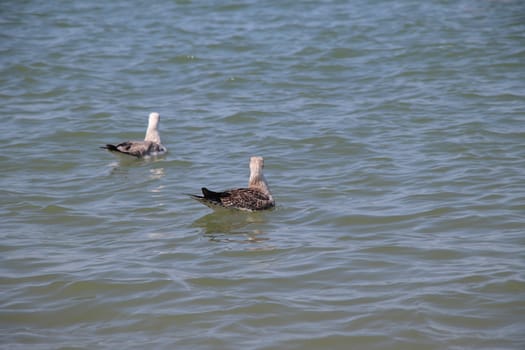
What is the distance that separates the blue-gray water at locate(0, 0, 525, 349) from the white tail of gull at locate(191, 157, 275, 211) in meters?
0.16

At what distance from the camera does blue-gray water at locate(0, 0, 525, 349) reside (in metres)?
6.58

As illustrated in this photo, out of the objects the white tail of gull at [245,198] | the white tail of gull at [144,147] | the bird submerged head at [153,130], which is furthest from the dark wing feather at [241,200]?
the bird submerged head at [153,130]

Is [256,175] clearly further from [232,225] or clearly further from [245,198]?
[232,225]

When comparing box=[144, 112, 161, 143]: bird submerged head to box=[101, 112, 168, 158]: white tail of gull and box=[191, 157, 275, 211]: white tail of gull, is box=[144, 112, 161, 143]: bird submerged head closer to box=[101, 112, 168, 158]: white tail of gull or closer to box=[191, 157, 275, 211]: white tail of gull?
box=[101, 112, 168, 158]: white tail of gull

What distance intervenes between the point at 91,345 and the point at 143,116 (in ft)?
29.2

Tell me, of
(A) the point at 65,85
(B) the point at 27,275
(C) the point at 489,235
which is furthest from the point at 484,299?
(A) the point at 65,85

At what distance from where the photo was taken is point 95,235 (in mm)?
8922

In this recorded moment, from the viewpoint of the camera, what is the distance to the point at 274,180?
36.4ft

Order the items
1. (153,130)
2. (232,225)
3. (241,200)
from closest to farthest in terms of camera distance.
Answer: (232,225)
(241,200)
(153,130)

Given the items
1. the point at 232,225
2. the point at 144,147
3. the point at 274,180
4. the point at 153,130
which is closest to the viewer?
the point at 232,225

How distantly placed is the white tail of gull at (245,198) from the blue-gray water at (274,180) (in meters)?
0.16

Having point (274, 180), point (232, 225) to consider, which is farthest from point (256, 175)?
point (232, 225)

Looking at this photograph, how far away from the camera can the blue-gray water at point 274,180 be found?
6.58m

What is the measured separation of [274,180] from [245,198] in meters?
1.43
